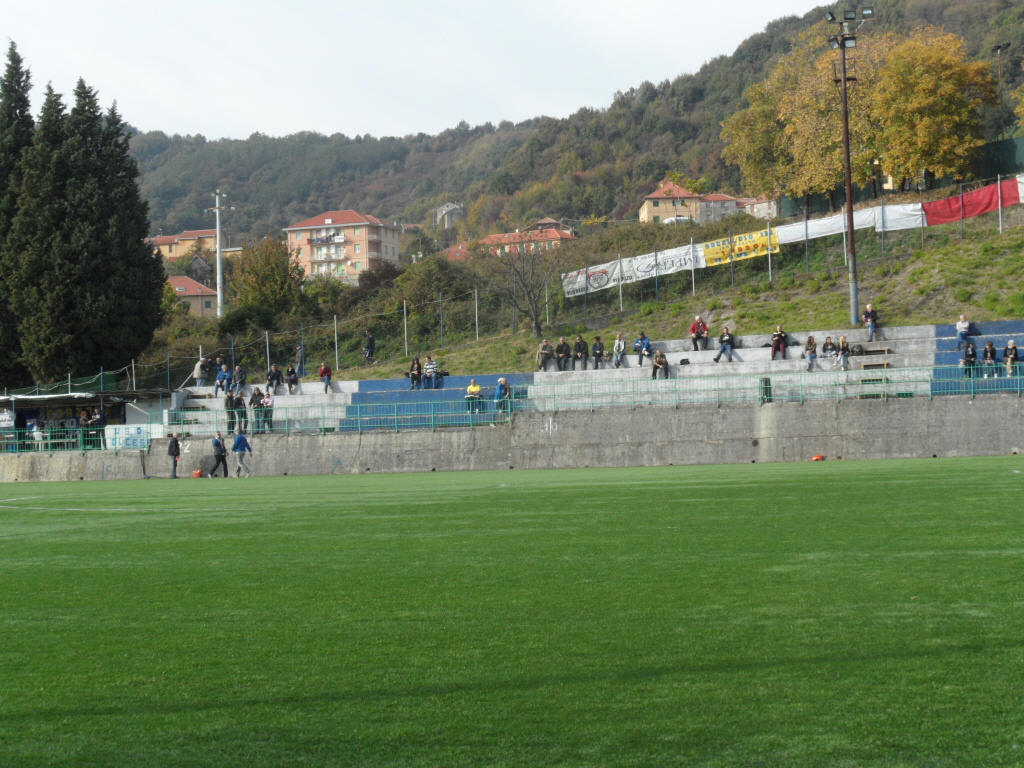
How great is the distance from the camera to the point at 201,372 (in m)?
43.5

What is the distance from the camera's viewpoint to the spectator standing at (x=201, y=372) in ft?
141

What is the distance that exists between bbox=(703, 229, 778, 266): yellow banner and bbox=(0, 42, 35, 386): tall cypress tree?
31.8 meters

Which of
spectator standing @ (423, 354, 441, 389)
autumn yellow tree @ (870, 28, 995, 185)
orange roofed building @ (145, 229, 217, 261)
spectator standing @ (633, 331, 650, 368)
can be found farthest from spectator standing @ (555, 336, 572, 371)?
orange roofed building @ (145, 229, 217, 261)

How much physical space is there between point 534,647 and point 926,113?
5515cm

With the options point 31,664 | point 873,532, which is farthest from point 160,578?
point 873,532

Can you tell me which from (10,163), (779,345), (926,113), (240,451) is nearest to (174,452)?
(240,451)

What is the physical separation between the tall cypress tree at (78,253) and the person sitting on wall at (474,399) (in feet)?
70.0

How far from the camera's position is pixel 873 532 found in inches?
356

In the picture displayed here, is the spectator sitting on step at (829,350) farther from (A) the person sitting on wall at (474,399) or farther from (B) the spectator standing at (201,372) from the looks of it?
(B) the spectator standing at (201,372)

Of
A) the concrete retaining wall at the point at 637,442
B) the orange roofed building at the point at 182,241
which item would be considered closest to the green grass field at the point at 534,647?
the concrete retaining wall at the point at 637,442

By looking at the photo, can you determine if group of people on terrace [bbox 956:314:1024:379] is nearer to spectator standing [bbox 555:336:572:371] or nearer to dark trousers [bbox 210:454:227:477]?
spectator standing [bbox 555:336:572:371]

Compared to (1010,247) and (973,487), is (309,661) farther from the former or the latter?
(1010,247)

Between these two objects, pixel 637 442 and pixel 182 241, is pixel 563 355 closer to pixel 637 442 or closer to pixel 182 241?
pixel 637 442

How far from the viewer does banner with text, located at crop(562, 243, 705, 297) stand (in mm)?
48531
